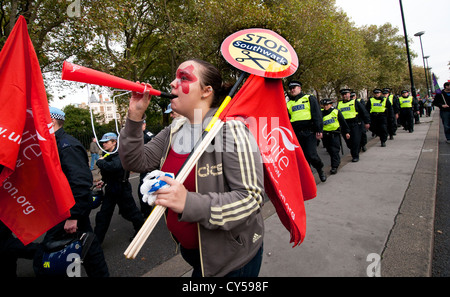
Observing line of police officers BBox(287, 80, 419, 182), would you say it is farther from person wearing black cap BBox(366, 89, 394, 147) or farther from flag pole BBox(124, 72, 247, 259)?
flag pole BBox(124, 72, 247, 259)

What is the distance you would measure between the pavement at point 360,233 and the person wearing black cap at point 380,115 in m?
3.77

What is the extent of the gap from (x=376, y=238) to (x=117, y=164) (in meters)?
3.38

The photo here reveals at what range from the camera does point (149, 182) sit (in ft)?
3.30

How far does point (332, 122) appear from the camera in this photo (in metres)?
6.03

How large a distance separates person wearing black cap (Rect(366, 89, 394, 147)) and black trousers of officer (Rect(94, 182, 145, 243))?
27.2 feet

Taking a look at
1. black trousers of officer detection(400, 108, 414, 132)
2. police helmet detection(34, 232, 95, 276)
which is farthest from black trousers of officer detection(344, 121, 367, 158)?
police helmet detection(34, 232, 95, 276)

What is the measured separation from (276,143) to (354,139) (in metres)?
5.92

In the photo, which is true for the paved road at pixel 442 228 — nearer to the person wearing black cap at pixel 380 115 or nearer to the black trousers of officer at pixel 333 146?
the black trousers of officer at pixel 333 146

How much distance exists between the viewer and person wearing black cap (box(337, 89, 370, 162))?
263 inches

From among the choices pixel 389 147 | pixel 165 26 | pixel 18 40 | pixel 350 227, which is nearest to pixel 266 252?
pixel 350 227

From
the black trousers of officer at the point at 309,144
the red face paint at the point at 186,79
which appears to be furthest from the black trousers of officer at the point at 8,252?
the black trousers of officer at the point at 309,144

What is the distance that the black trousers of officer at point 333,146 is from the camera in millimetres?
5758

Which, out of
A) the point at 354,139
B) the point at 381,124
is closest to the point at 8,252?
the point at 354,139

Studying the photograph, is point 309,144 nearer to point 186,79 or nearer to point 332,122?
point 332,122
